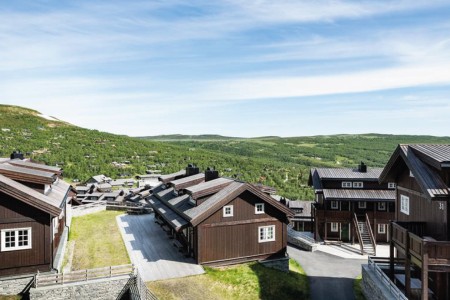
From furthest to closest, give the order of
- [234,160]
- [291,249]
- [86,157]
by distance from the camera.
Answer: [234,160] → [86,157] → [291,249]

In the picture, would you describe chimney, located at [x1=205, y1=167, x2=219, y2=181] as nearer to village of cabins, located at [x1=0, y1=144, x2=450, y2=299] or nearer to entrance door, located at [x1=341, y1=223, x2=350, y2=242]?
village of cabins, located at [x1=0, y1=144, x2=450, y2=299]

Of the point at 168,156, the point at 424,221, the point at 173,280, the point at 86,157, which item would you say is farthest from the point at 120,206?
the point at 168,156

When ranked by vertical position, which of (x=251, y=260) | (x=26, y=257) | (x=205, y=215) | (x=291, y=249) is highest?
(x=205, y=215)

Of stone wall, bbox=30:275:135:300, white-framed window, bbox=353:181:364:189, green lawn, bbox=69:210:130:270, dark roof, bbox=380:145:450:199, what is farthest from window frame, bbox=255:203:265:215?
white-framed window, bbox=353:181:364:189

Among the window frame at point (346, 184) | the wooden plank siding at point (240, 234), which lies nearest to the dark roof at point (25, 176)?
the wooden plank siding at point (240, 234)

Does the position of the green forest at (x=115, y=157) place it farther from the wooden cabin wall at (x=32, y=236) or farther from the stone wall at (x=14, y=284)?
the stone wall at (x=14, y=284)

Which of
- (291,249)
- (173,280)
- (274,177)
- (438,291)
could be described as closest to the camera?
(438,291)

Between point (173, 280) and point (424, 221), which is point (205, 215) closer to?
point (173, 280)
